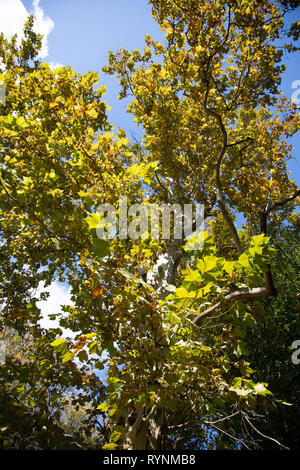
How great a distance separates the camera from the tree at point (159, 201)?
1794 mm

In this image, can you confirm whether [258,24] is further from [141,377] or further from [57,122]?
[141,377]

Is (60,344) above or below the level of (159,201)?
below

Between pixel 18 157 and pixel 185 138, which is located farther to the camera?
pixel 185 138

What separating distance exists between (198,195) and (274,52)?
3.35 metres

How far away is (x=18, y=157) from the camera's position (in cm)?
352

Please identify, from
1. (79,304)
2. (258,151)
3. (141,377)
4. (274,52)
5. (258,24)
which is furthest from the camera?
(258,151)

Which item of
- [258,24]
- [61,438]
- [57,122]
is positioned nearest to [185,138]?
[258,24]

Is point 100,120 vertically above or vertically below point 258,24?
below

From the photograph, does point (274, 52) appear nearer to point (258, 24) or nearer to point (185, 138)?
point (258, 24)

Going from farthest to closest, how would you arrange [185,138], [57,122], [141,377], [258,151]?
[258,151]
[185,138]
[57,122]
[141,377]

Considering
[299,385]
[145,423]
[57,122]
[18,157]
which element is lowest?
[299,385]

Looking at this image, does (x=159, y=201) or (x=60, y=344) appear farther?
(x=159, y=201)

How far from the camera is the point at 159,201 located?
6.47m

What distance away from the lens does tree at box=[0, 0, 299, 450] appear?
179 cm
